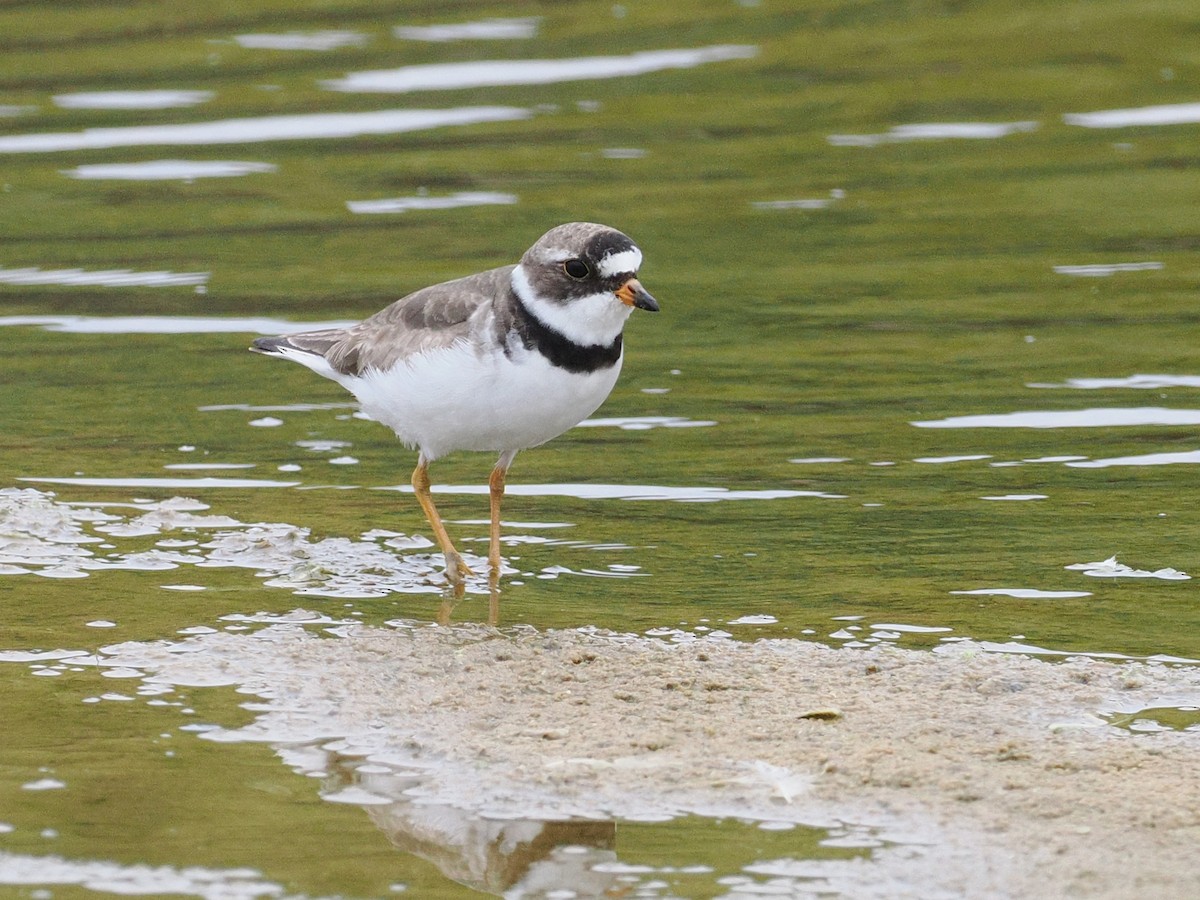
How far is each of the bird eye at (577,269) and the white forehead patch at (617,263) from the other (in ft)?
0.18

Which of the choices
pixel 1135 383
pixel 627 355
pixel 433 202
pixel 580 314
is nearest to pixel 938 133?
pixel 433 202

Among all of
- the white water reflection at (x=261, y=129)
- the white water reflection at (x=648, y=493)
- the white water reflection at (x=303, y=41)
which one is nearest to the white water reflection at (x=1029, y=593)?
the white water reflection at (x=648, y=493)

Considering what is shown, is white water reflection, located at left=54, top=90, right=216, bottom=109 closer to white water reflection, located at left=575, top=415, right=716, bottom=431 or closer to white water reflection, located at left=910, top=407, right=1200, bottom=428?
white water reflection, located at left=575, top=415, right=716, bottom=431

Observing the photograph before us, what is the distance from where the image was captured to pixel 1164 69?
16.5 m

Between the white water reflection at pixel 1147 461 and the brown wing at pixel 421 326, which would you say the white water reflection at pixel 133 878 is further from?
the white water reflection at pixel 1147 461

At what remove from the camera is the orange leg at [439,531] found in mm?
7004

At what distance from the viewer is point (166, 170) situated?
47.6ft

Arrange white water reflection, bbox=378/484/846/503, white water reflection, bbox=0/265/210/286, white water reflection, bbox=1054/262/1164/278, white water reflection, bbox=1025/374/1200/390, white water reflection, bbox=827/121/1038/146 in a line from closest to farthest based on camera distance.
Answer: white water reflection, bbox=378/484/846/503, white water reflection, bbox=1025/374/1200/390, white water reflection, bbox=1054/262/1164/278, white water reflection, bbox=0/265/210/286, white water reflection, bbox=827/121/1038/146

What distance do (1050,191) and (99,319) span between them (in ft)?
22.2

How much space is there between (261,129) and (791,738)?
1145cm

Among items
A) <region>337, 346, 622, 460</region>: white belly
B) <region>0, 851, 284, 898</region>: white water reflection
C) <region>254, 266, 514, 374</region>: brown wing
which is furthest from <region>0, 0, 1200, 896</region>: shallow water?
<region>254, 266, 514, 374</region>: brown wing

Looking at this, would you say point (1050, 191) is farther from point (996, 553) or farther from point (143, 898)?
point (143, 898)

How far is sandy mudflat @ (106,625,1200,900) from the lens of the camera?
446 centimetres

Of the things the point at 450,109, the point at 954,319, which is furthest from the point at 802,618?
the point at 450,109
